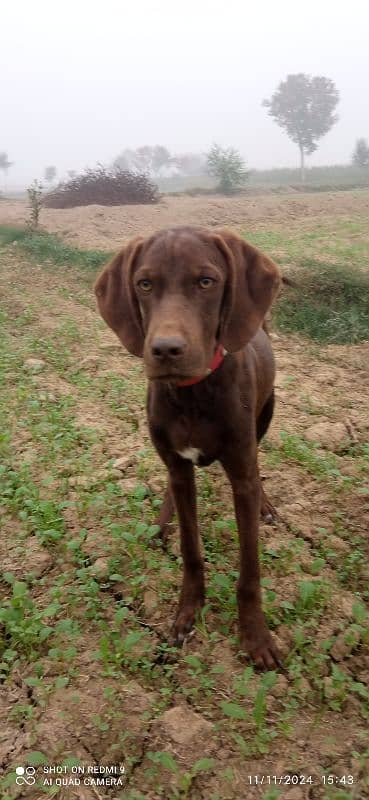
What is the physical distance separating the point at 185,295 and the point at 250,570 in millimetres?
1277

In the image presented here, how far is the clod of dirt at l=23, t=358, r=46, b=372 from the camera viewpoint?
5750 millimetres

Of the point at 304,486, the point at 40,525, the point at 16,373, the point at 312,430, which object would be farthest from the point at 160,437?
the point at 16,373

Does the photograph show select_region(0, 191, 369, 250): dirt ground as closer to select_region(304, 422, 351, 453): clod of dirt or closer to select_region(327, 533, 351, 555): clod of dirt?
select_region(304, 422, 351, 453): clod of dirt

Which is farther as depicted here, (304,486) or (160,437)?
(304,486)

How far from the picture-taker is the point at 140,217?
13.9 m

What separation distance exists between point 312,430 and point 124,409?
1558mm

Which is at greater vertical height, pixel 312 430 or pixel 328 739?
pixel 312 430

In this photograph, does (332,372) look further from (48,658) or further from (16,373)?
(48,658)

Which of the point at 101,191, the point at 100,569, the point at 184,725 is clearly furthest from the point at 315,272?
the point at 101,191

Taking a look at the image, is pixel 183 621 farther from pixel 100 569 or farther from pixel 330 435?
pixel 330 435

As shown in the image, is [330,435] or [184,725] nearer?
[184,725]

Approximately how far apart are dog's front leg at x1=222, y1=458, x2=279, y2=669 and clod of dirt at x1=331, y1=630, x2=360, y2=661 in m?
0.28

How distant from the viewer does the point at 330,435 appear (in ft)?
15.1
